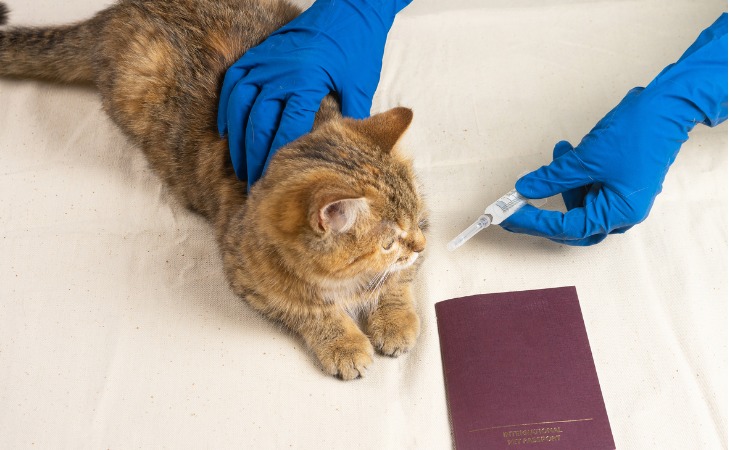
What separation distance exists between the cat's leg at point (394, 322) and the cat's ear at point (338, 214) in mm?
468

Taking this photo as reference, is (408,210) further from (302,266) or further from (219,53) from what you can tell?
(219,53)

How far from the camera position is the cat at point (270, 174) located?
1389 millimetres

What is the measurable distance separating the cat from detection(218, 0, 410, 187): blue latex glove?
0.07m

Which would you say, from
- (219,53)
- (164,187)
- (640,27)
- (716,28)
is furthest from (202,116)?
(640,27)

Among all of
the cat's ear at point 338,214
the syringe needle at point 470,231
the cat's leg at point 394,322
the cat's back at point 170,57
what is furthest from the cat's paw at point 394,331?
the cat's back at point 170,57

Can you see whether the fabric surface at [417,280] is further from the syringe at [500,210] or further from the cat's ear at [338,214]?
the cat's ear at [338,214]

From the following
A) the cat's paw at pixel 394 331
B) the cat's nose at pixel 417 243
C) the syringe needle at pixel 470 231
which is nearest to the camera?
the cat's nose at pixel 417 243

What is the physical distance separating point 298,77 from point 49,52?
1035 millimetres

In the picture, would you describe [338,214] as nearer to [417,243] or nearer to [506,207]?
[417,243]

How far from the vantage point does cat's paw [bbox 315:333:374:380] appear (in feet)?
5.58

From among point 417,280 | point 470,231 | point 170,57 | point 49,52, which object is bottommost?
point 417,280

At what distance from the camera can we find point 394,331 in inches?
69.2

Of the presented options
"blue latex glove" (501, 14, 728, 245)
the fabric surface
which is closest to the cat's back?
the fabric surface

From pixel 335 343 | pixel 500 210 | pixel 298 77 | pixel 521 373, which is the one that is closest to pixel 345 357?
pixel 335 343
